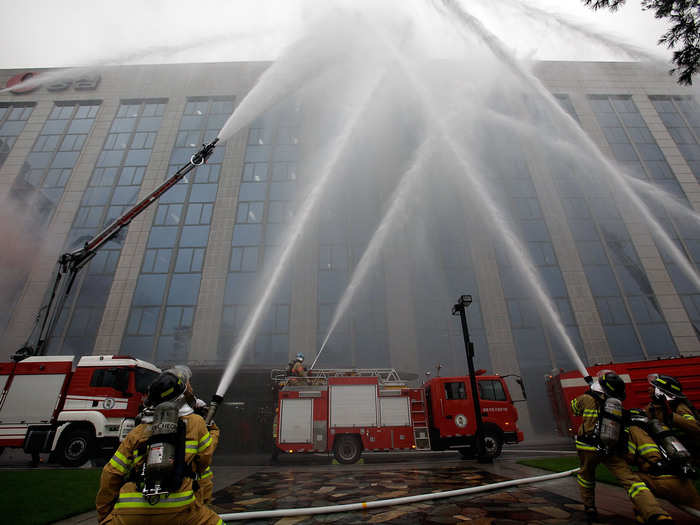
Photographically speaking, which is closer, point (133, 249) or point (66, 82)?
point (133, 249)

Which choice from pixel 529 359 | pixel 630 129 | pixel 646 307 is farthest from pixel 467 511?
pixel 630 129

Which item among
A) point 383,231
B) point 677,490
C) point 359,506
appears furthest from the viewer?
point 383,231

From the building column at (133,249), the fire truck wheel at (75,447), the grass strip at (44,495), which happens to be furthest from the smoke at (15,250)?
the grass strip at (44,495)

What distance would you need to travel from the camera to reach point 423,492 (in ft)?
16.8

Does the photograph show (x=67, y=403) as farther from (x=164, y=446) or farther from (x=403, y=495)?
(x=164, y=446)

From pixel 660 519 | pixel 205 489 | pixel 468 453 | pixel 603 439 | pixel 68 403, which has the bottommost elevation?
pixel 468 453

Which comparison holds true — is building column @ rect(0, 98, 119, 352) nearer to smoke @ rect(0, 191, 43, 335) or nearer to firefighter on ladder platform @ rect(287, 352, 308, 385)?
smoke @ rect(0, 191, 43, 335)

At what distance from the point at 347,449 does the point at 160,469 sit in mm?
8704

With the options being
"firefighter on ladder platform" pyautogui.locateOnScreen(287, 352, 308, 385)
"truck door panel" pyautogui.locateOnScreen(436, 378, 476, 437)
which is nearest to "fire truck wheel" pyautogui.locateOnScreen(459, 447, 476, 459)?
"truck door panel" pyautogui.locateOnScreen(436, 378, 476, 437)

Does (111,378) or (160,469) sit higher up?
(111,378)

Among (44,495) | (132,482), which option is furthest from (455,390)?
(44,495)

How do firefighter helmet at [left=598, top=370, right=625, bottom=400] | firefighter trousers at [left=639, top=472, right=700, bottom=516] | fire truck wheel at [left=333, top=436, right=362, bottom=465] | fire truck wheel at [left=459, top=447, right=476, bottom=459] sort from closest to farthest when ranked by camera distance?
firefighter trousers at [left=639, top=472, right=700, bottom=516], firefighter helmet at [left=598, top=370, right=625, bottom=400], fire truck wheel at [left=333, top=436, right=362, bottom=465], fire truck wheel at [left=459, top=447, right=476, bottom=459]

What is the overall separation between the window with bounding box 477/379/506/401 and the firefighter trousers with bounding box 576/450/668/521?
652 cm

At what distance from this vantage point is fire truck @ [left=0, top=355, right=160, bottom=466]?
9.30 m
